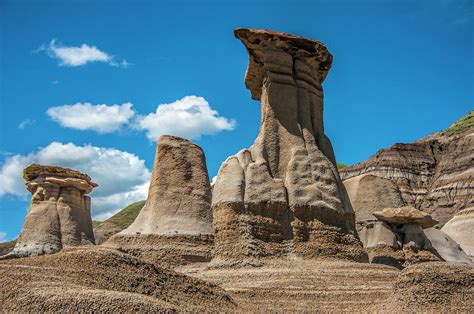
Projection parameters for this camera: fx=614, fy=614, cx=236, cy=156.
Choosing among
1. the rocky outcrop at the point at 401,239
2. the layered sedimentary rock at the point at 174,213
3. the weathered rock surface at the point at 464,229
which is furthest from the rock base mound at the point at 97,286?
the weathered rock surface at the point at 464,229

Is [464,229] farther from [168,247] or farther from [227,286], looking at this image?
[227,286]

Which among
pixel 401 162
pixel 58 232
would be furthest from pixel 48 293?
pixel 401 162

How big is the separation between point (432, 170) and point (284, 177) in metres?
Answer: 67.4

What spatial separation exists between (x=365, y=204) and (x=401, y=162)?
2294 inches

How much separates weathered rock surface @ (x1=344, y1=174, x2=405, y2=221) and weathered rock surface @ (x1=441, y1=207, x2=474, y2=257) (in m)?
11.0

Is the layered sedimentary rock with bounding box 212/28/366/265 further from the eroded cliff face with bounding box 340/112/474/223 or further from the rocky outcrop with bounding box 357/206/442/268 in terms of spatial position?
the eroded cliff face with bounding box 340/112/474/223

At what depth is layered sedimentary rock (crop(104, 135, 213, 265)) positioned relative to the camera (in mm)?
29281

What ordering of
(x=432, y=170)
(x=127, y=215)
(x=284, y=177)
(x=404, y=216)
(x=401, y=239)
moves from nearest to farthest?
(x=284, y=177)
(x=404, y=216)
(x=401, y=239)
(x=432, y=170)
(x=127, y=215)

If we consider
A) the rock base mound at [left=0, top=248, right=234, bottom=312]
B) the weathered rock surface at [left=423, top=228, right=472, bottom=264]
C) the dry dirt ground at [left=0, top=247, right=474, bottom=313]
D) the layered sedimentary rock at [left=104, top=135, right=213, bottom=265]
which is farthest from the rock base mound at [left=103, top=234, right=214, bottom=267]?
the rock base mound at [left=0, top=248, right=234, bottom=312]

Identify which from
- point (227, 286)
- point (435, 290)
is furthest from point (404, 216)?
point (435, 290)

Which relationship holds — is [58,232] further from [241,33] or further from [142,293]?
[142,293]

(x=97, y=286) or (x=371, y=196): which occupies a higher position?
(x=371, y=196)

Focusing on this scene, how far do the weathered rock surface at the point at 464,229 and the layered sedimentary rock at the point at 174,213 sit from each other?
56.5ft

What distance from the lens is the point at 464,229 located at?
40.1m
